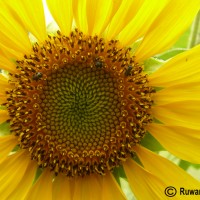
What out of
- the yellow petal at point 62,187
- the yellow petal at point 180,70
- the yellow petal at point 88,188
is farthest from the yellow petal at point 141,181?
the yellow petal at point 180,70

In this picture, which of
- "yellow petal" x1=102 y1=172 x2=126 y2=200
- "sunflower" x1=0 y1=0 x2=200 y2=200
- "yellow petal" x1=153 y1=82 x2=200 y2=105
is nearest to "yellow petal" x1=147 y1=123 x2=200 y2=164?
"sunflower" x1=0 y1=0 x2=200 y2=200

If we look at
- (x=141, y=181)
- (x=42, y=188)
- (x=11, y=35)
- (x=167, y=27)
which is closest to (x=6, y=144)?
(x=42, y=188)

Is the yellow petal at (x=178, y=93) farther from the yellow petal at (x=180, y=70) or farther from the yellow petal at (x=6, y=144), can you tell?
the yellow petal at (x=6, y=144)

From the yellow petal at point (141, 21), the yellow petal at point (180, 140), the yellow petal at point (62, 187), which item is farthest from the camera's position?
the yellow petal at point (62, 187)

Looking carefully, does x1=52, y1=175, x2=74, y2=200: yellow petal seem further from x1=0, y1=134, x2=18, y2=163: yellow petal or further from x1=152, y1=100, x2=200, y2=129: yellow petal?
x1=152, y1=100, x2=200, y2=129: yellow petal

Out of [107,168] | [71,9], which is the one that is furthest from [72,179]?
[71,9]

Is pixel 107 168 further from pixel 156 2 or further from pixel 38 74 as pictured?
pixel 156 2
